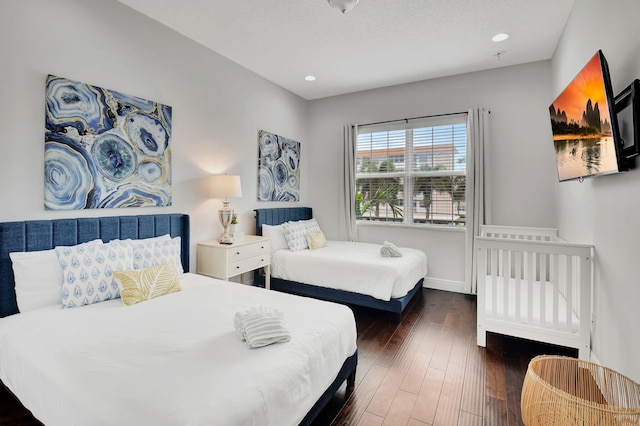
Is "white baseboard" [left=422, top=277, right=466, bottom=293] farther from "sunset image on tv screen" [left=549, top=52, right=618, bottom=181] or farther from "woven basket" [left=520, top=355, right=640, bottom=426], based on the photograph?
"woven basket" [left=520, top=355, right=640, bottom=426]

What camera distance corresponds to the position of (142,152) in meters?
2.74

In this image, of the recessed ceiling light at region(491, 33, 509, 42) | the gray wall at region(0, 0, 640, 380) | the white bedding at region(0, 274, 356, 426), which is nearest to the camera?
the white bedding at region(0, 274, 356, 426)

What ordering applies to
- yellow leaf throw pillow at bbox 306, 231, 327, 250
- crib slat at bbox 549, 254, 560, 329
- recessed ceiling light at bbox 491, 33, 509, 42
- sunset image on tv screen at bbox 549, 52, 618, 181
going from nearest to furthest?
sunset image on tv screen at bbox 549, 52, 618, 181
crib slat at bbox 549, 254, 560, 329
recessed ceiling light at bbox 491, 33, 509, 42
yellow leaf throw pillow at bbox 306, 231, 327, 250

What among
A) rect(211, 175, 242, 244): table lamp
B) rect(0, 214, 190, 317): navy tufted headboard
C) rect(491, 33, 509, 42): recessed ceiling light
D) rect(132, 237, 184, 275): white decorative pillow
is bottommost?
rect(132, 237, 184, 275): white decorative pillow

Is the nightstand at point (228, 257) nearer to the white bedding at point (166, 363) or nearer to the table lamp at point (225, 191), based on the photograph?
the table lamp at point (225, 191)

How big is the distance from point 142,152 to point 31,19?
1.07 meters

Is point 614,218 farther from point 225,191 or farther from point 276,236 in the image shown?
point 276,236

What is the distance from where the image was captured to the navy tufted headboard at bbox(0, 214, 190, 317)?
6.29 feet

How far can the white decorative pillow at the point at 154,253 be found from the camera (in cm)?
234

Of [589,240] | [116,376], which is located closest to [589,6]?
Result: [589,240]

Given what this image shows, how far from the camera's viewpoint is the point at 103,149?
8.04ft

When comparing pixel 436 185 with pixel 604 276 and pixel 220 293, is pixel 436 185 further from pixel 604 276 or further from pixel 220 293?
pixel 220 293

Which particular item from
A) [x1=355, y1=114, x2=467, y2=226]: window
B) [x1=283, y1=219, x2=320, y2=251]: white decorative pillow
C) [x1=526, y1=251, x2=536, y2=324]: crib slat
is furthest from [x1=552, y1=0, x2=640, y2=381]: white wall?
[x1=283, y1=219, x2=320, y2=251]: white decorative pillow

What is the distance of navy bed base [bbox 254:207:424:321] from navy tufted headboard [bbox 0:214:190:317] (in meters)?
1.36
